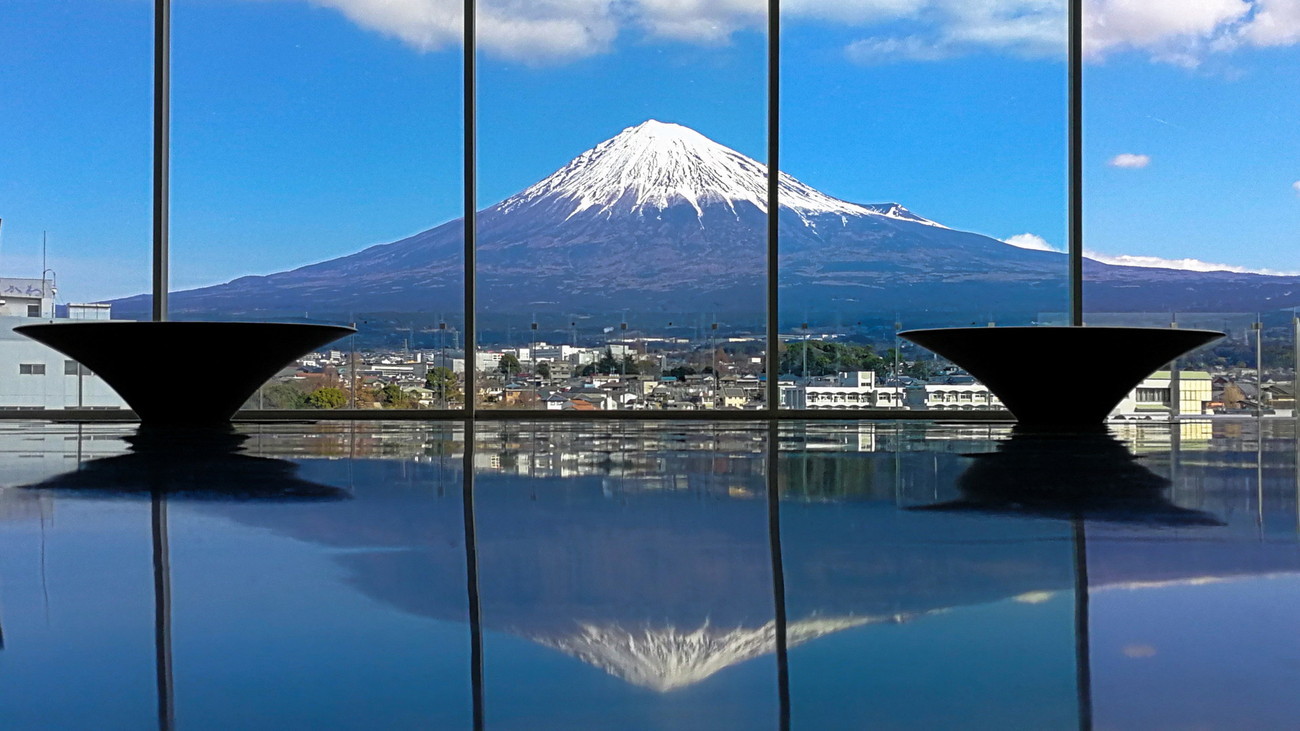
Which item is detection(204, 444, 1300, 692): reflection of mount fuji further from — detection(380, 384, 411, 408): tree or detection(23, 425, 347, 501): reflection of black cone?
detection(380, 384, 411, 408): tree

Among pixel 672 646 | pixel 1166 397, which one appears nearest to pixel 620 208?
pixel 1166 397

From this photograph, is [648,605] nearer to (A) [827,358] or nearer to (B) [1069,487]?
(B) [1069,487]

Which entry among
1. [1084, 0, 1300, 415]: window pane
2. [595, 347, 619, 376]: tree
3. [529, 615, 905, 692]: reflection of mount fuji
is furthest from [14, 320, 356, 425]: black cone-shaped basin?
[1084, 0, 1300, 415]: window pane

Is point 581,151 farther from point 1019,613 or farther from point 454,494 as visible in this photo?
point 1019,613

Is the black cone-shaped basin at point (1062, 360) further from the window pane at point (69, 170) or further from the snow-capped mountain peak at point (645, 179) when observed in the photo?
the window pane at point (69, 170)

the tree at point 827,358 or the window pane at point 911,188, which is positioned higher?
the window pane at point 911,188

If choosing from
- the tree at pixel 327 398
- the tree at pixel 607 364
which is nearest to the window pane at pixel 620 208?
the tree at pixel 607 364
